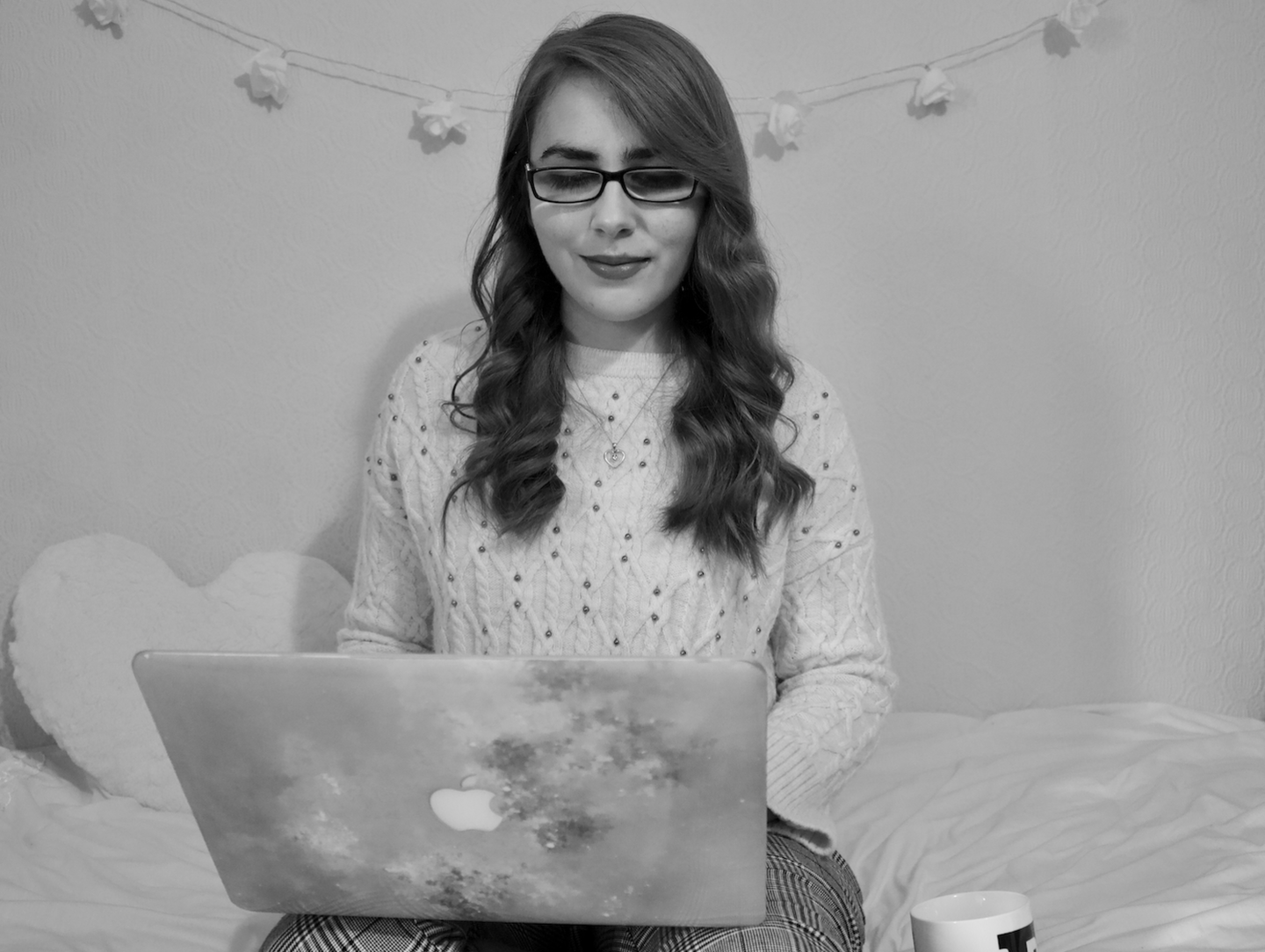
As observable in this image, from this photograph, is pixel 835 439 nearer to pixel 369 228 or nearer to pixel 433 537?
pixel 433 537

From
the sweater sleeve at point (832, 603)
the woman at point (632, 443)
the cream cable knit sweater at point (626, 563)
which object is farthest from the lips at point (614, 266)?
the sweater sleeve at point (832, 603)

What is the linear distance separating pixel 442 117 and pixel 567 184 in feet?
1.61

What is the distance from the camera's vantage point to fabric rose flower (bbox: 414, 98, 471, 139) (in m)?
1.53

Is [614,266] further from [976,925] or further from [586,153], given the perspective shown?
[976,925]

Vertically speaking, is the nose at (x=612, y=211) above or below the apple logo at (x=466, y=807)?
above

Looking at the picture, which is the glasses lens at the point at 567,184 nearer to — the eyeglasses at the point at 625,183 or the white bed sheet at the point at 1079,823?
the eyeglasses at the point at 625,183

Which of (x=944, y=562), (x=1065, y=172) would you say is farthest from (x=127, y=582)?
(x=1065, y=172)

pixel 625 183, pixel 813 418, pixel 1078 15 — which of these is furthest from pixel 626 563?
pixel 1078 15

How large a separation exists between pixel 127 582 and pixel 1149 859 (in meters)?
1.16

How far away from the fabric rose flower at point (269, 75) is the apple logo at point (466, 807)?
Result: 1.10 meters

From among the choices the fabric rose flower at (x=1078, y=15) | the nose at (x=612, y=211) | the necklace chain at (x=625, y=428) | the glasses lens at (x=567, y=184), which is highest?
Answer: the fabric rose flower at (x=1078, y=15)

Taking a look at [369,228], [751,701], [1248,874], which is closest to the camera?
[751,701]

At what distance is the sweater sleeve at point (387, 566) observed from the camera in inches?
47.8

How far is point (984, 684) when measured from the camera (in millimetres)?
1642
